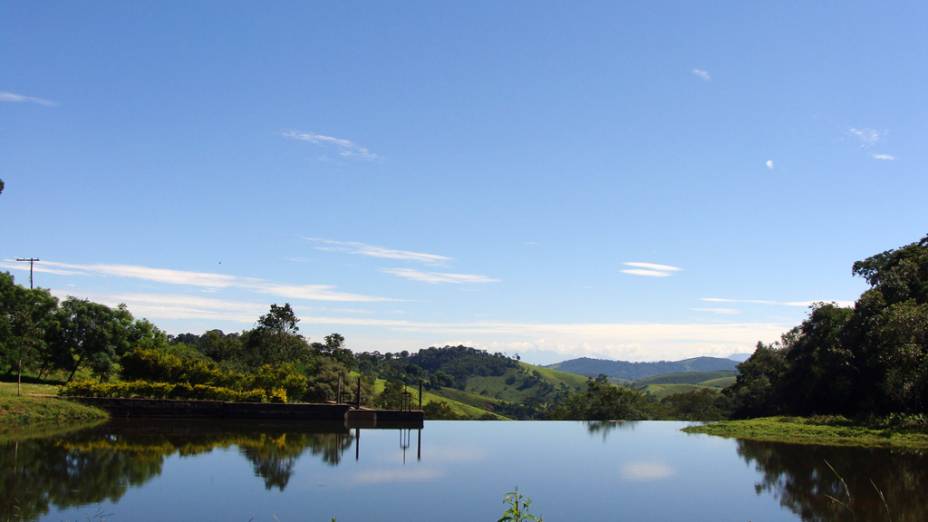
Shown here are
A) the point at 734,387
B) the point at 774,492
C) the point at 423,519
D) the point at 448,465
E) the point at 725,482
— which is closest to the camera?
the point at 423,519

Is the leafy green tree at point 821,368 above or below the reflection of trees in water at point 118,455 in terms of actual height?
above

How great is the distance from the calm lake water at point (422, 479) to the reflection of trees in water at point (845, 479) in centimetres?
6

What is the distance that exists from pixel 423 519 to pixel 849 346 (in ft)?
133

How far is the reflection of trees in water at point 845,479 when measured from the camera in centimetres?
1841

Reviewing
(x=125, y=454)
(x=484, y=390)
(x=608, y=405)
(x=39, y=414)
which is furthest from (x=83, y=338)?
(x=484, y=390)

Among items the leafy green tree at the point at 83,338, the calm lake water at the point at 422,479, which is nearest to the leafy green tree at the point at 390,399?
the leafy green tree at the point at 83,338

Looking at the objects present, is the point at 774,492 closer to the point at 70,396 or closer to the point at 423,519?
the point at 423,519

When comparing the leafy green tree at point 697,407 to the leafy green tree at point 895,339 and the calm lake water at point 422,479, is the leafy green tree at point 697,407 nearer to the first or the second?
the leafy green tree at point 895,339

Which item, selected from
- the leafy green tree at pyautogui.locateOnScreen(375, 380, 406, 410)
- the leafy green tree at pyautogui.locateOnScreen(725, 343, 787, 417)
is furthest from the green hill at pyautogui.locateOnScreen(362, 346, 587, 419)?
the leafy green tree at pyautogui.locateOnScreen(725, 343, 787, 417)

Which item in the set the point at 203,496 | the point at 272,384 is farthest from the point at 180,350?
the point at 203,496

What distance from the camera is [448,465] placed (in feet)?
93.3

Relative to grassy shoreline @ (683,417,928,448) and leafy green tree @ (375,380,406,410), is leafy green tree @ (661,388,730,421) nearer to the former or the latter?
grassy shoreline @ (683,417,928,448)

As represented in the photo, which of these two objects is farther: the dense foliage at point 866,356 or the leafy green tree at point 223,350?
the leafy green tree at point 223,350

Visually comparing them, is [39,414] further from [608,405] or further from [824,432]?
[608,405]
